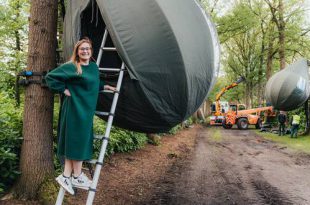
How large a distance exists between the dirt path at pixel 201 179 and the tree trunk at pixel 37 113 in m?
0.83

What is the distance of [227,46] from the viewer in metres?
48.5

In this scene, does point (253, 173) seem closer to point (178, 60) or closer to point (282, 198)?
point (282, 198)

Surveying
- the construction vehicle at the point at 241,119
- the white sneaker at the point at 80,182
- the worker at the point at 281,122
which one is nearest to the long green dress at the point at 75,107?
the white sneaker at the point at 80,182

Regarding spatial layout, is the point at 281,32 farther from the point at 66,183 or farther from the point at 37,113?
the point at 66,183

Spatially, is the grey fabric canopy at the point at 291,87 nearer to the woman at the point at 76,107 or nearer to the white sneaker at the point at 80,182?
the woman at the point at 76,107

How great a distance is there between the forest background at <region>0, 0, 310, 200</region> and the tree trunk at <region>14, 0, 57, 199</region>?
0.20m

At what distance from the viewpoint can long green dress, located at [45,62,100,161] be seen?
4.02 meters

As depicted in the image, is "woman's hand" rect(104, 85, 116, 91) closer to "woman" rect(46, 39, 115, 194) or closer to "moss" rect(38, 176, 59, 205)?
"woman" rect(46, 39, 115, 194)

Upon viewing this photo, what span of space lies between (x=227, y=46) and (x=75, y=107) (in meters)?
46.6

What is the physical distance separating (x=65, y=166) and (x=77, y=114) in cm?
70

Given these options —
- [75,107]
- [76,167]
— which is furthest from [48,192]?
[75,107]

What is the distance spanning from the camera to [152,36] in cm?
429

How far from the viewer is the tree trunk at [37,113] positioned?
5.15 m

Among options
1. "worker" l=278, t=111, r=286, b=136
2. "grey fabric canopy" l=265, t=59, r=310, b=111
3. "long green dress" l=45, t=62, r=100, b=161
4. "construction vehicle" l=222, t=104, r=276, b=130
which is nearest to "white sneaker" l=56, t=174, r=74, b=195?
"long green dress" l=45, t=62, r=100, b=161
